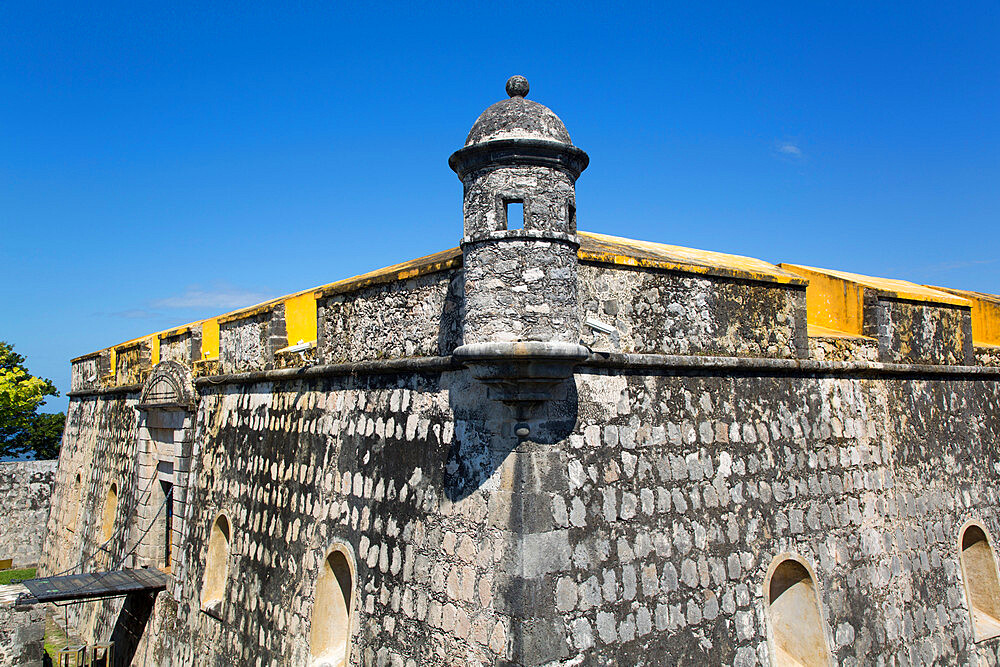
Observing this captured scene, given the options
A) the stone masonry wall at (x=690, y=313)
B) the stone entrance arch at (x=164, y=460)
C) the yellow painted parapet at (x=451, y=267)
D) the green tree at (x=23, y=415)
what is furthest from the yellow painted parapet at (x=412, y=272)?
the green tree at (x=23, y=415)

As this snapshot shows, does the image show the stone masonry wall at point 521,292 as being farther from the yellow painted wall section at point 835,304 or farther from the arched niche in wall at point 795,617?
the yellow painted wall section at point 835,304

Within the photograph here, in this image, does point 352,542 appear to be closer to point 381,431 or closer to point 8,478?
point 381,431

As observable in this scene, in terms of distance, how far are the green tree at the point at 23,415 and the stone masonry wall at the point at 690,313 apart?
1050 inches

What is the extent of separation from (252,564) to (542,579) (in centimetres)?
441

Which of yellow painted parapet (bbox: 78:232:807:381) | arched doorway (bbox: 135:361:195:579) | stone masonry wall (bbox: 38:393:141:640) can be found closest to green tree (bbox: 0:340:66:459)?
stone masonry wall (bbox: 38:393:141:640)

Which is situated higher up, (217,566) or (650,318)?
(650,318)

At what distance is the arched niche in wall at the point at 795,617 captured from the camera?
241 inches

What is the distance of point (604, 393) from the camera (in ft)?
17.1

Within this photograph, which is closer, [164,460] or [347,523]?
[347,523]

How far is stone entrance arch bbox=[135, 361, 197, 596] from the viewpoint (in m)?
9.84

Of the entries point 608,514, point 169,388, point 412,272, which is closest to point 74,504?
point 169,388

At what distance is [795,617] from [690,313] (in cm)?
278

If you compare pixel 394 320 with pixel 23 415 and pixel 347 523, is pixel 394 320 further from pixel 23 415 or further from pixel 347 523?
pixel 23 415

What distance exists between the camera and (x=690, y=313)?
19.5 feet
